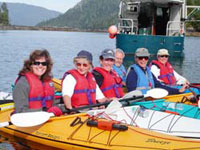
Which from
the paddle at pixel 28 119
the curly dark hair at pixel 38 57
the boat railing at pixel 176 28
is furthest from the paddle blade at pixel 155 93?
the boat railing at pixel 176 28

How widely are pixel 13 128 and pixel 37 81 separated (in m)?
0.93

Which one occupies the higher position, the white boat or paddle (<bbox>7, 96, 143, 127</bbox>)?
the white boat

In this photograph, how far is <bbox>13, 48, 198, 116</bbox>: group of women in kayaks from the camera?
16.1ft

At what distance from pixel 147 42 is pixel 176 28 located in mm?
2529

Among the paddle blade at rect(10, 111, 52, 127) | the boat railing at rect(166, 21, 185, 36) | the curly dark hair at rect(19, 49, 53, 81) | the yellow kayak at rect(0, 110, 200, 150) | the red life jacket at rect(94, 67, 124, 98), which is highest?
the boat railing at rect(166, 21, 185, 36)

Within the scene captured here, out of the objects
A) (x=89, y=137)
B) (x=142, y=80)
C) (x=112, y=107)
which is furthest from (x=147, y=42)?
(x=89, y=137)

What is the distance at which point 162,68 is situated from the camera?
7691 millimetres

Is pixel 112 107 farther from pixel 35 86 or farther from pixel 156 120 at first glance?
pixel 35 86

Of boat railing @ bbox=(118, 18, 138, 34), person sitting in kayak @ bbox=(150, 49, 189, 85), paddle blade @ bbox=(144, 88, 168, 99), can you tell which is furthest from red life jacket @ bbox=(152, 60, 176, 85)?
boat railing @ bbox=(118, 18, 138, 34)

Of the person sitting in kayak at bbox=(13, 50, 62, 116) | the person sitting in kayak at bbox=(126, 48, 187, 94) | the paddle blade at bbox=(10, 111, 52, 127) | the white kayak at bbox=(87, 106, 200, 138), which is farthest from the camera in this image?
the person sitting in kayak at bbox=(126, 48, 187, 94)


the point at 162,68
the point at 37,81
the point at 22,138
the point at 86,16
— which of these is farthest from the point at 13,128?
the point at 86,16

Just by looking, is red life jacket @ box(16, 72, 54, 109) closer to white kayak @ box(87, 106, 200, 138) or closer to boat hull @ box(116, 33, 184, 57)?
white kayak @ box(87, 106, 200, 138)

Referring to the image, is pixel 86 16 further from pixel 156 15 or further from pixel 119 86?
pixel 119 86

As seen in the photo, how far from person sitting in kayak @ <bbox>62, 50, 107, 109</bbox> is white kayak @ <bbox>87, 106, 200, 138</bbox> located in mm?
369
